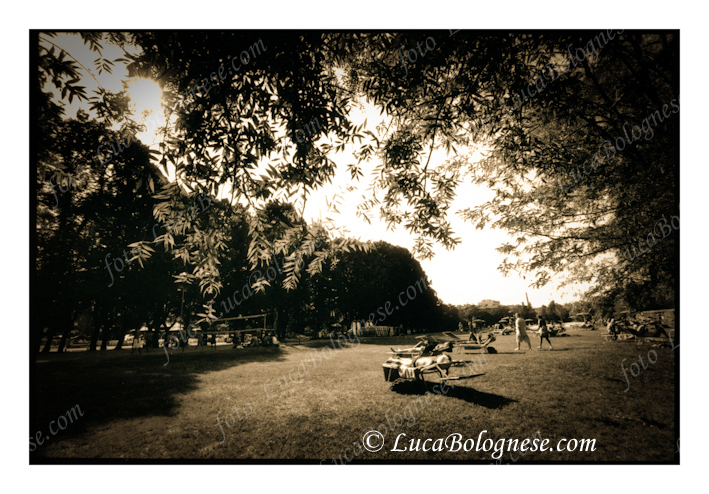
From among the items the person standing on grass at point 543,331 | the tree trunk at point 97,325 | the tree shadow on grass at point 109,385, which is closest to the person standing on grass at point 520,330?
the person standing on grass at point 543,331

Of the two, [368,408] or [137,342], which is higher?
[137,342]

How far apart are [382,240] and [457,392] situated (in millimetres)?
2818

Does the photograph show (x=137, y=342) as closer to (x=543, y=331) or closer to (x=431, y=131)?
(x=431, y=131)

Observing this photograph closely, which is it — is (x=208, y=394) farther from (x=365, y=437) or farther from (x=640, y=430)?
(x=640, y=430)

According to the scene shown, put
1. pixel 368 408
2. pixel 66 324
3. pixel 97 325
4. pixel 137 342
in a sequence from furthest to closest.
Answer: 1. pixel 137 342
2. pixel 97 325
3. pixel 66 324
4. pixel 368 408

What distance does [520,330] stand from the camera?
4.46 m

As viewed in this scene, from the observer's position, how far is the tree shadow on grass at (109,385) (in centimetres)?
322

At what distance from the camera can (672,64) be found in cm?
309

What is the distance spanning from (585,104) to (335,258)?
4.02m

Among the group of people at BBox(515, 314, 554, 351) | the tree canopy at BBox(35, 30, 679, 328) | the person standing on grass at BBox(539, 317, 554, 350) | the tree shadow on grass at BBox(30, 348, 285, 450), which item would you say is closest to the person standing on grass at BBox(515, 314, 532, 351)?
the group of people at BBox(515, 314, 554, 351)

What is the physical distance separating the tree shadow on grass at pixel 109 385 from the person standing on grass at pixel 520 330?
554cm

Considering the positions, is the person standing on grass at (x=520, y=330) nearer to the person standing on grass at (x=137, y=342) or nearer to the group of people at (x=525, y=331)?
the group of people at (x=525, y=331)

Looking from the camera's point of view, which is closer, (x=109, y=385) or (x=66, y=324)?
(x=66, y=324)

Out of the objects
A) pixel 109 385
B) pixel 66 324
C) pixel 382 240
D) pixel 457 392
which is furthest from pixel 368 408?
pixel 66 324
